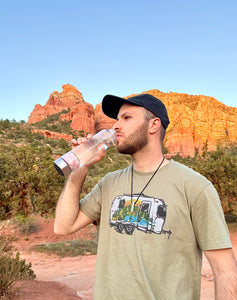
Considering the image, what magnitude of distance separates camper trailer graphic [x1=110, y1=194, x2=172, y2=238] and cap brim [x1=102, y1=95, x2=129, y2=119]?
618 millimetres

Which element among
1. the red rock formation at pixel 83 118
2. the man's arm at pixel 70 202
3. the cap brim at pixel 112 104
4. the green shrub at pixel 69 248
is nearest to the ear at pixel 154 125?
the cap brim at pixel 112 104

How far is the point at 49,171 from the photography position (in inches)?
361

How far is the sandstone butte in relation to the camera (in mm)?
66812

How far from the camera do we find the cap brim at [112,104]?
64.6 inches

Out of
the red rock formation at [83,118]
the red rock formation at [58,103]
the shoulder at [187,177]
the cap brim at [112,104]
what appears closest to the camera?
the shoulder at [187,177]

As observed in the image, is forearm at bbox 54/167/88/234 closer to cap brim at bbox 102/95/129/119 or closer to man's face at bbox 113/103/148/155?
man's face at bbox 113/103/148/155

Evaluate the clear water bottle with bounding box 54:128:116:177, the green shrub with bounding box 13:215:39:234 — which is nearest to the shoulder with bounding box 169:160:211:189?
the clear water bottle with bounding box 54:128:116:177

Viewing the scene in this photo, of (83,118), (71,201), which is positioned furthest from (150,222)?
(83,118)

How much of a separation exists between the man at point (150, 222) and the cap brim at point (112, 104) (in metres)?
0.06

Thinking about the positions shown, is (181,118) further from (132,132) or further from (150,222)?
(150,222)

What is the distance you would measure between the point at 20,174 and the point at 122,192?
7.94 m

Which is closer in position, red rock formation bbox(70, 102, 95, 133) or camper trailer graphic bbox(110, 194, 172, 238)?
camper trailer graphic bbox(110, 194, 172, 238)

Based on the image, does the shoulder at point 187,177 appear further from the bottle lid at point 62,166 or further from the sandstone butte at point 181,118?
the sandstone butte at point 181,118

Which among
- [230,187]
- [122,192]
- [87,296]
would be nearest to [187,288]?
[122,192]
